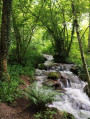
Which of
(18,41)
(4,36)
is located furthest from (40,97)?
(18,41)

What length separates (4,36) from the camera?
5.40 meters

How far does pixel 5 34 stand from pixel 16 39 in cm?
336

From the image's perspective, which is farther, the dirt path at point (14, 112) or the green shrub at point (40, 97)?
the green shrub at point (40, 97)

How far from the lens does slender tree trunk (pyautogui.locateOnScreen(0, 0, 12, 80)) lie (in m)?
5.25

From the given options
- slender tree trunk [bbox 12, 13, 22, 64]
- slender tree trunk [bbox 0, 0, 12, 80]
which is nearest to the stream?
slender tree trunk [bbox 12, 13, 22, 64]

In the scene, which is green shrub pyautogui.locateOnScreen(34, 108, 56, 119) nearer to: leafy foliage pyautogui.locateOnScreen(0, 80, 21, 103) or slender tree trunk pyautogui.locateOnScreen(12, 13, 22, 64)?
leafy foliage pyautogui.locateOnScreen(0, 80, 21, 103)

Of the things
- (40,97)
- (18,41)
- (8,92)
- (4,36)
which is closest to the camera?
(40,97)

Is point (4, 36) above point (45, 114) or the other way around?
above

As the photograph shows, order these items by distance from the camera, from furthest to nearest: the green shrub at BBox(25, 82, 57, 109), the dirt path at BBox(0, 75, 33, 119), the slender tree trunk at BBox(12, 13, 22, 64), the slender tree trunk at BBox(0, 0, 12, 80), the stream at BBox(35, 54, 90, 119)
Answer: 1. the slender tree trunk at BBox(12, 13, 22, 64)
2. the slender tree trunk at BBox(0, 0, 12, 80)
3. the stream at BBox(35, 54, 90, 119)
4. the green shrub at BBox(25, 82, 57, 109)
5. the dirt path at BBox(0, 75, 33, 119)

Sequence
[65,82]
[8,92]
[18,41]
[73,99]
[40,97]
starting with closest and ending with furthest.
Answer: [40,97]
[8,92]
[73,99]
[65,82]
[18,41]

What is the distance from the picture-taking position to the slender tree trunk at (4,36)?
207 inches

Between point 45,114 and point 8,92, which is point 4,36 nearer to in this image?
point 8,92

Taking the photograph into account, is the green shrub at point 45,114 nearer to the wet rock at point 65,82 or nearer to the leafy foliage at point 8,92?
the leafy foliage at point 8,92

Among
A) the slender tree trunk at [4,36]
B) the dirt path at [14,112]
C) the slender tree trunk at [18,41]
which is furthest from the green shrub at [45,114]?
the slender tree trunk at [18,41]
